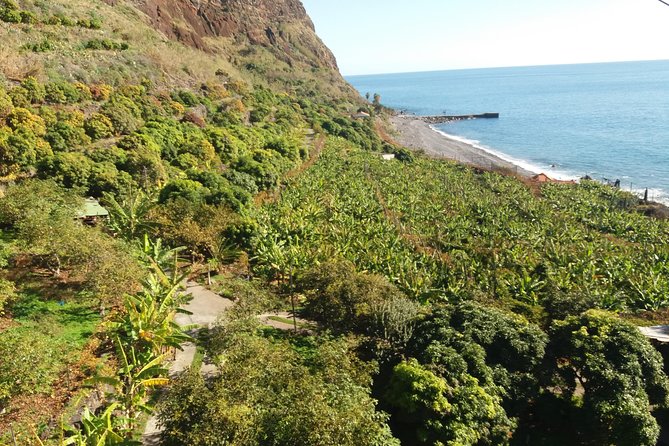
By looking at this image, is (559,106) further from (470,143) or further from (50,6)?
(50,6)

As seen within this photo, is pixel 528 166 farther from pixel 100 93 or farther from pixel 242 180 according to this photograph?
pixel 100 93

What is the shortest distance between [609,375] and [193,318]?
19336 mm

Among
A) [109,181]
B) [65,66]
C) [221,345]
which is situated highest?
[65,66]

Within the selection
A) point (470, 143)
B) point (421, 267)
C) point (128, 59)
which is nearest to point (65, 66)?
point (128, 59)

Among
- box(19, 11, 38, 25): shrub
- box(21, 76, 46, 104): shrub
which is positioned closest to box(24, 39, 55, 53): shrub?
box(19, 11, 38, 25): shrub

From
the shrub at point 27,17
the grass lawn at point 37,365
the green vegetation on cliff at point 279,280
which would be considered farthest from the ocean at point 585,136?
the shrub at point 27,17

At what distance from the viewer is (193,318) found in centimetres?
2250

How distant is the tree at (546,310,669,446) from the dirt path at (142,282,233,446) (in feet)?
49.7

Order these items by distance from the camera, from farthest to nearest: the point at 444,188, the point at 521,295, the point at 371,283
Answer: the point at 444,188, the point at 521,295, the point at 371,283

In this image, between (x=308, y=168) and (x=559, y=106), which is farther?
(x=559, y=106)

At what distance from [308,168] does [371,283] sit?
37272 millimetres

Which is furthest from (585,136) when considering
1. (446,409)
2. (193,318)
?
(193,318)

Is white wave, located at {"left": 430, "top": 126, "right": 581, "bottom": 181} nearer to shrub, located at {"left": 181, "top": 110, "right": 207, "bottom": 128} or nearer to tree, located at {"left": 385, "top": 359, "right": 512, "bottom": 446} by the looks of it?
shrub, located at {"left": 181, "top": 110, "right": 207, "bottom": 128}

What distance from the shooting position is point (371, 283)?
21094 millimetres
